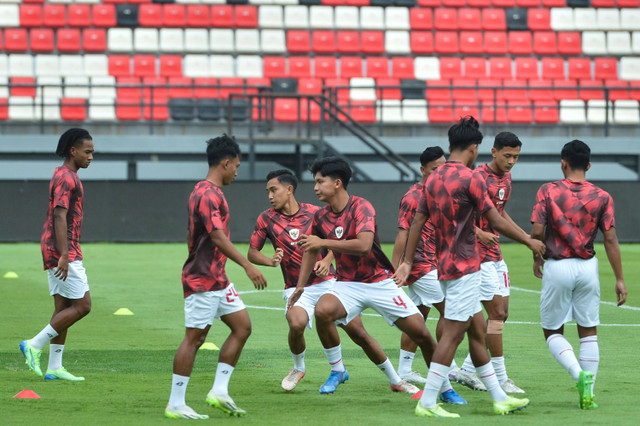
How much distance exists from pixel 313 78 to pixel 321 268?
20.9m

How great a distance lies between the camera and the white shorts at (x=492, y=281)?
8102mm

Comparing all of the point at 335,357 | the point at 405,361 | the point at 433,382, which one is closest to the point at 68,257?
the point at 335,357

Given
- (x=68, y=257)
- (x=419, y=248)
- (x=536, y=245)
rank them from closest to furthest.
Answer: (x=536, y=245) → (x=68, y=257) → (x=419, y=248)

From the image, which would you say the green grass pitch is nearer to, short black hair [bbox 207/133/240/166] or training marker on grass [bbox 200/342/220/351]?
training marker on grass [bbox 200/342/220/351]

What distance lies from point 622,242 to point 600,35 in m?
9.36

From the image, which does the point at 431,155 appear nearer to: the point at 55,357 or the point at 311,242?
the point at 311,242

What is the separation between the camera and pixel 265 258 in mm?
7961

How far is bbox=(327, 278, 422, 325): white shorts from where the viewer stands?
7.58 m

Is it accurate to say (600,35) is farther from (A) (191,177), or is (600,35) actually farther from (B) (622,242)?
(A) (191,177)

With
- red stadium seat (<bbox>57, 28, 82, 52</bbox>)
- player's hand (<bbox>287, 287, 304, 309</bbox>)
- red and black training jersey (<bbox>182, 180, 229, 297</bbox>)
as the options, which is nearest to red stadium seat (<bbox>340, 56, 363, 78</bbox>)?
red stadium seat (<bbox>57, 28, 82, 52</bbox>)

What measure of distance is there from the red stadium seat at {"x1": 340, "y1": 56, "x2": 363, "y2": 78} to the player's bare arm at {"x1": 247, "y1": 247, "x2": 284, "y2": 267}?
20876 millimetres

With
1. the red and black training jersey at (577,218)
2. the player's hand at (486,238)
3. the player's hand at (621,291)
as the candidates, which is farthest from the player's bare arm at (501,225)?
the player's hand at (621,291)

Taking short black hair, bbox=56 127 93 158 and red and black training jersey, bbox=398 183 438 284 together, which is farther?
red and black training jersey, bbox=398 183 438 284

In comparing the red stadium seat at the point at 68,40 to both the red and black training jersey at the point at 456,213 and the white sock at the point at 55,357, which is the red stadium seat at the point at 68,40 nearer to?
the white sock at the point at 55,357
